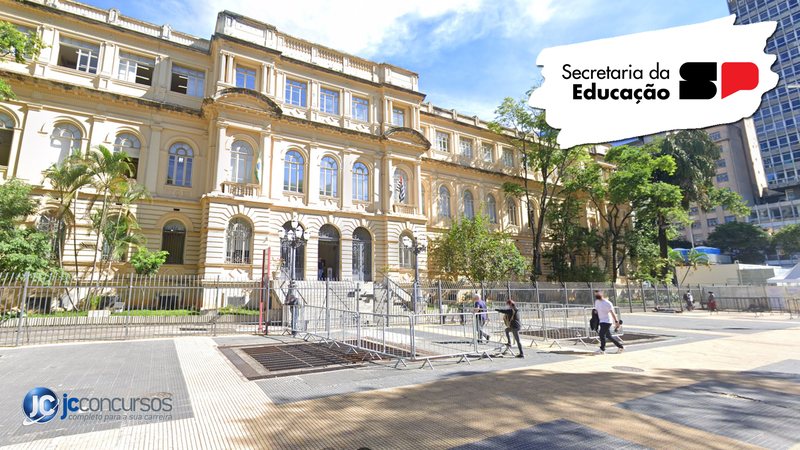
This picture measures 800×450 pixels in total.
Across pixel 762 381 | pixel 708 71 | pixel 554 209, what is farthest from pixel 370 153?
pixel 762 381

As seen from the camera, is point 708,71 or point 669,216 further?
point 669,216

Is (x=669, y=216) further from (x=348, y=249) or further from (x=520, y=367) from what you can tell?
(x=520, y=367)

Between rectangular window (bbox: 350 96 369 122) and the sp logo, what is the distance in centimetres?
2190

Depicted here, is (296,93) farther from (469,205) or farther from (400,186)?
(469,205)

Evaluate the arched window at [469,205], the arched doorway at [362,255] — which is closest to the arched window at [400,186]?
the arched doorway at [362,255]

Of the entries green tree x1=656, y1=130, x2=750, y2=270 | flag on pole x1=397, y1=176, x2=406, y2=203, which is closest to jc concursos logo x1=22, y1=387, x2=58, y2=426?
flag on pole x1=397, y1=176, x2=406, y2=203

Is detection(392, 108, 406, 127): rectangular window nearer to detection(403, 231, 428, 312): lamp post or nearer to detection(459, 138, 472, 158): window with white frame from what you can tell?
detection(459, 138, 472, 158): window with white frame

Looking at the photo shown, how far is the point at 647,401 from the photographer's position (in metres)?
5.86

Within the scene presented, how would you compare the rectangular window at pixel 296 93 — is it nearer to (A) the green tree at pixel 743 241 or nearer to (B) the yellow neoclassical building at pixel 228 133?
(B) the yellow neoclassical building at pixel 228 133

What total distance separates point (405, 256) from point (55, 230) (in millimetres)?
19484

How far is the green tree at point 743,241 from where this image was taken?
57531 millimetres

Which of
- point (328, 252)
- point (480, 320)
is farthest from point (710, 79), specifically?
point (328, 252)

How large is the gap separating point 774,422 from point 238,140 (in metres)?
24.2

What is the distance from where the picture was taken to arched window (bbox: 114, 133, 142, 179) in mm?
21781
